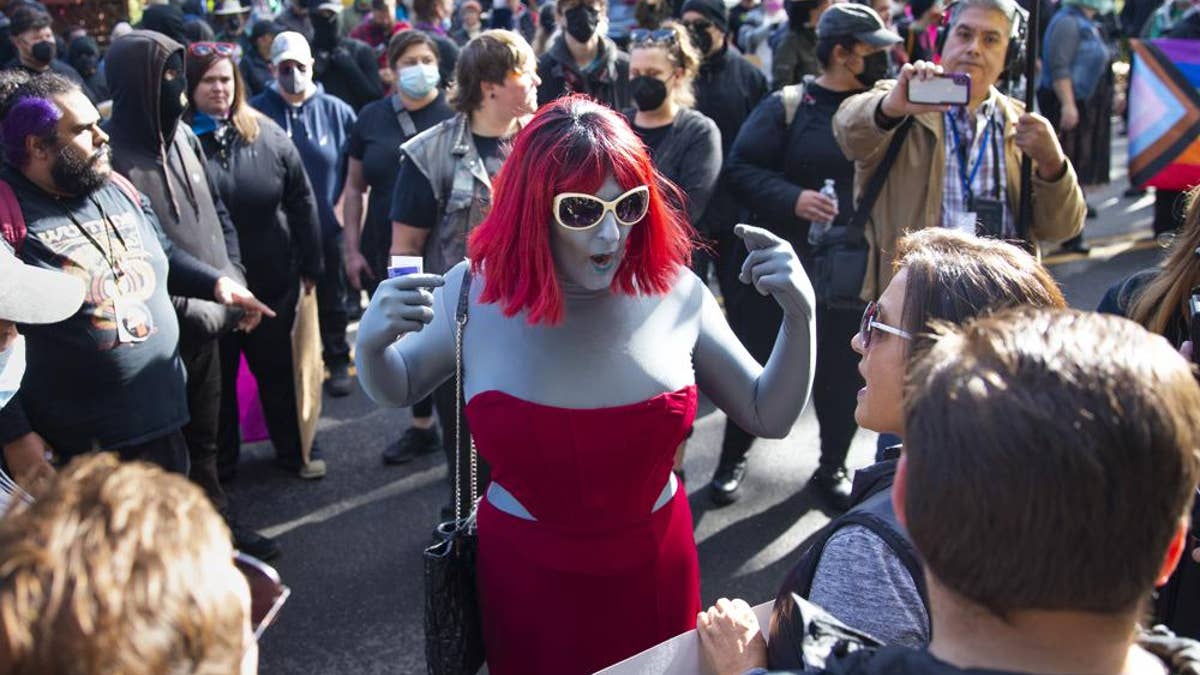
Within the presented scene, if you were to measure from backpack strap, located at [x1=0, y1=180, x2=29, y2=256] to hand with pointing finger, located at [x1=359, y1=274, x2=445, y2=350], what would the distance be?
55.5 inches

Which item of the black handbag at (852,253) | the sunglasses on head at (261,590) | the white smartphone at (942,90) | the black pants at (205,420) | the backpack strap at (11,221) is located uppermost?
the white smartphone at (942,90)

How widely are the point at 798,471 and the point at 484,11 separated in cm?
831

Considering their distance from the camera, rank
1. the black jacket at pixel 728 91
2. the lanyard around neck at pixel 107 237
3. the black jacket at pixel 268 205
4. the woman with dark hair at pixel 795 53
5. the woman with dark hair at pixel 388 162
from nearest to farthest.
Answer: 1. the lanyard around neck at pixel 107 237
2. the black jacket at pixel 268 205
3. the woman with dark hair at pixel 388 162
4. the black jacket at pixel 728 91
5. the woman with dark hair at pixel 795 53

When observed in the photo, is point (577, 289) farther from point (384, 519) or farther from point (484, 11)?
point (484, 11)

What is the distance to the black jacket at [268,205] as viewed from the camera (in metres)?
4.52

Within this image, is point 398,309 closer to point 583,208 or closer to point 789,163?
point 583,208

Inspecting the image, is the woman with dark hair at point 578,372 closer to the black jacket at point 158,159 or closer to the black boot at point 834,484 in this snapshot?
the black jacket at point 158,159

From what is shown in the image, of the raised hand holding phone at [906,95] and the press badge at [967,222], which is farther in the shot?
the press badge at [967,222]

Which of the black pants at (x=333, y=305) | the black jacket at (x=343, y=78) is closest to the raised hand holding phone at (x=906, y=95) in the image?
the black pants at (x=333, y=305)

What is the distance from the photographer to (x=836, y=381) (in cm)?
442

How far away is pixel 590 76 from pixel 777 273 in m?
3.30

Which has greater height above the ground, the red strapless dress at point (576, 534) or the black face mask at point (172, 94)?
the black face mask at point (172, 94)

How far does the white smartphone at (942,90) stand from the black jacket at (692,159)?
1.10m

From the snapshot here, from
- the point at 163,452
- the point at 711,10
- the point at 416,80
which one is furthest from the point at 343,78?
the point at 163,452
